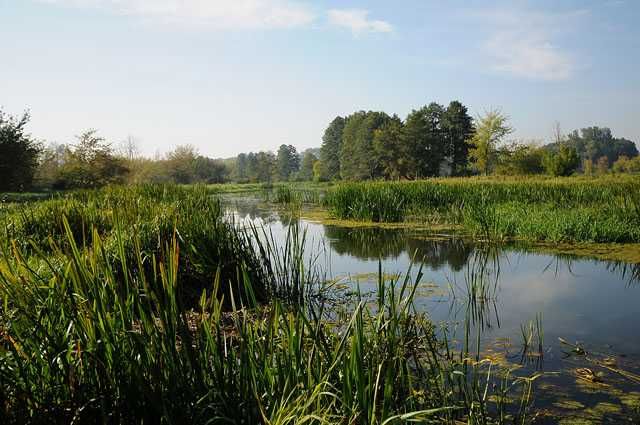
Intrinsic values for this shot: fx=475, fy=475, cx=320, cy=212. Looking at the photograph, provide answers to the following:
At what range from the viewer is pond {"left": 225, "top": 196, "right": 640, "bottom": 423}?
343cm

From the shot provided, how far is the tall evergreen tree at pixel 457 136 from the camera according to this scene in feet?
151

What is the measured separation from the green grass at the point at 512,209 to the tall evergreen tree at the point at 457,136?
1244 inches

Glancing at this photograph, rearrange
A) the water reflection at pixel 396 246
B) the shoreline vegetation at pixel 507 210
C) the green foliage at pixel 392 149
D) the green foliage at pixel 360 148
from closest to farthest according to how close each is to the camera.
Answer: the water reflection at pixel 396 246 < the shoreline vegetation at pixel 507 210 < the green foliage at pixel 392 149 < the green foliage at pixel 360 148

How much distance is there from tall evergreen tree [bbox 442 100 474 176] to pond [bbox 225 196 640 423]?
125 feet

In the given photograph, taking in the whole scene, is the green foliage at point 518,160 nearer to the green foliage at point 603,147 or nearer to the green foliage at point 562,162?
the green foliage at point 562,162

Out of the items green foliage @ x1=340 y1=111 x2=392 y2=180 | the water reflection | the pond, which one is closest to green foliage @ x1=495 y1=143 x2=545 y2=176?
green foliage @ x1=340 y1=111 x2=392 y2=180

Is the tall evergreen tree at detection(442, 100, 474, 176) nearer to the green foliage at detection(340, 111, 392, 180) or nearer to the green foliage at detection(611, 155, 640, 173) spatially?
the green foliage at detection(340, 111, 392, 180)

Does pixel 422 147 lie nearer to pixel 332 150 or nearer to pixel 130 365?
pixel 332 150

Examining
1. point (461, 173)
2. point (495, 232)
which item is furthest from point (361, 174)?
point (495, 232)

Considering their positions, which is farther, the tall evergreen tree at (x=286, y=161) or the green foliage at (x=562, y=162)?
the tall evergreen tree at (x=286, y=161)

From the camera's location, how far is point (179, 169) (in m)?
48.7

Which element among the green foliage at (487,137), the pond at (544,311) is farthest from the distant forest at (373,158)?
the pond at (544,311)

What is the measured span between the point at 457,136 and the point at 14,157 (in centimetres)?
3732

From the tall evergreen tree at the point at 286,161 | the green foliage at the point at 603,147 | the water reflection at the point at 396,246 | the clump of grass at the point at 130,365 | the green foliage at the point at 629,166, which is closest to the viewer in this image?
the clump of grass at the point at 130,365
